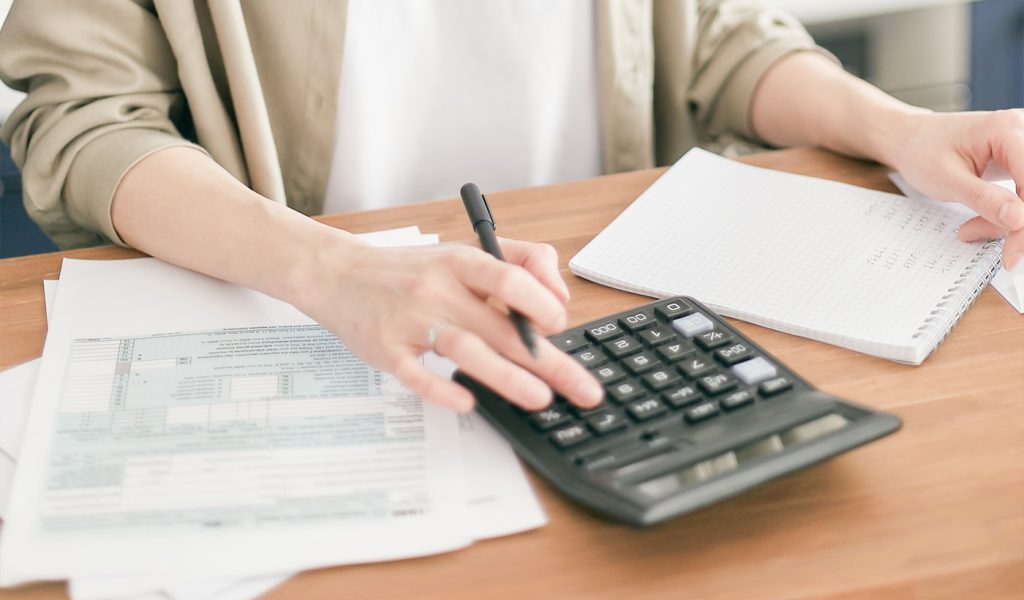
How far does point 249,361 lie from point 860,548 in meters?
0.35

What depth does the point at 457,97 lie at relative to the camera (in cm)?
98

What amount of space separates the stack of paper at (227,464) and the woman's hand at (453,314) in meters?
0.03

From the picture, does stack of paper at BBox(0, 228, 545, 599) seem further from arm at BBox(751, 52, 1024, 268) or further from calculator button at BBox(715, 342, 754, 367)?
arm at BBox(751, 52, 1024, 268)

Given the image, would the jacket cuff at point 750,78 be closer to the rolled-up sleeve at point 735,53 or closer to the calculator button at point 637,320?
the rolled-up sleeve at point 735,53

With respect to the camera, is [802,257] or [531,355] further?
[802,257]

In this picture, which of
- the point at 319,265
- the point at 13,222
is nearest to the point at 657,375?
the point at 319,265

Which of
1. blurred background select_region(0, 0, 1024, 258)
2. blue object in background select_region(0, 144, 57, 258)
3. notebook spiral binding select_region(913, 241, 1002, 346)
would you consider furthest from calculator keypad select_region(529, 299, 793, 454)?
blurred background select_region(0, 0, 1024, 258)

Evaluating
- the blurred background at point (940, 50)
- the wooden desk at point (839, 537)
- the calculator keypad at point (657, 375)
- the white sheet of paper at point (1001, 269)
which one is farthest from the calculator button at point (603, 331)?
the blurred background at point (940, 50)

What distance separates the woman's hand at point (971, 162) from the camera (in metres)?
0.66

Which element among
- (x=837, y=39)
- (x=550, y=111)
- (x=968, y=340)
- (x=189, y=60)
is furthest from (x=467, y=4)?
(x=837, y=39)

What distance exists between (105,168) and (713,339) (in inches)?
18.7

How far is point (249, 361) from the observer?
0.59m

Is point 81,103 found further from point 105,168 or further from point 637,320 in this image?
point 637,320

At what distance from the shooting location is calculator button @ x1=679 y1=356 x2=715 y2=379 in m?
0.53
